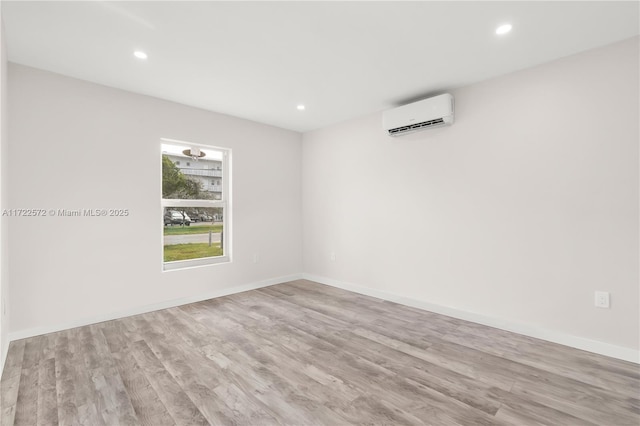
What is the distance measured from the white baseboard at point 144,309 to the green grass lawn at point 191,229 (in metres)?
0.85

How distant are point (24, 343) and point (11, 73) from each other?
244 cm

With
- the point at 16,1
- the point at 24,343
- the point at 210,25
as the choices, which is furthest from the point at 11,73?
the point at 24,343

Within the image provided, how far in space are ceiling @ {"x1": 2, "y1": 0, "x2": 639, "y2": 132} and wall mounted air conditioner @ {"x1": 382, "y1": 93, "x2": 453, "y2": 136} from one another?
0.17 m

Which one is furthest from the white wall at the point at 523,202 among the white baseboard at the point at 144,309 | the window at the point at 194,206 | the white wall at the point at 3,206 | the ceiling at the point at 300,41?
the white wall at the point at 3,206

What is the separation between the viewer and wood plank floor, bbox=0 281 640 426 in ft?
5.45

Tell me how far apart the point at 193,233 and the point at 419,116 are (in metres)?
3.30

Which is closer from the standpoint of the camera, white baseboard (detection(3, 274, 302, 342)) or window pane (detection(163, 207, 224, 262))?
white baseboard (detection(3, 274, 302, 342))

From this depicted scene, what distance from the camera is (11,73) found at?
2648mm

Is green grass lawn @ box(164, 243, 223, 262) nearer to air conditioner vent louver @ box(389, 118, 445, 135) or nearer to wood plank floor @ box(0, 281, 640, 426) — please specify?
wood plank floor @ box(0, 281, 640, 426)

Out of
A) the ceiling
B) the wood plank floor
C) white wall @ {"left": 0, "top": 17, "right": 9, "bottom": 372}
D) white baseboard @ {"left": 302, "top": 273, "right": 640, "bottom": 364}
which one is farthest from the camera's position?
white baseboard @ {"left": 302, "top": 273, "right": 640, "bottom": 364}

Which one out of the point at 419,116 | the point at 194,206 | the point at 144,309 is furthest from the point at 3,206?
the point at 419,116

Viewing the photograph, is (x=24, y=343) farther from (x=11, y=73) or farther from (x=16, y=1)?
(x=16, y=1)

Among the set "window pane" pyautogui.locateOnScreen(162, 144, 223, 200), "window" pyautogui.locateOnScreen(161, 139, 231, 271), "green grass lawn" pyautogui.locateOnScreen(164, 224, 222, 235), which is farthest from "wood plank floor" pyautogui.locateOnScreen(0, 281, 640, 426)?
"window pane" pyautogui.locateOnScreen(162, 144, 223, 200)

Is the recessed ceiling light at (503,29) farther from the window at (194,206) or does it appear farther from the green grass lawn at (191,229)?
the green grass lawn at (191,229)
